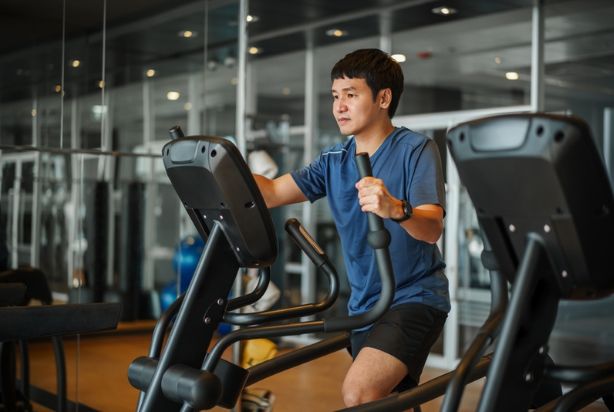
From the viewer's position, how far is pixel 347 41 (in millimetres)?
7277

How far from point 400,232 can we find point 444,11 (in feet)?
13.7

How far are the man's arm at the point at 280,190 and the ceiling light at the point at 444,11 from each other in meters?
3.87

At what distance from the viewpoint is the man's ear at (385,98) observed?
2433 mm

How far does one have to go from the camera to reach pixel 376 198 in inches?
71.6

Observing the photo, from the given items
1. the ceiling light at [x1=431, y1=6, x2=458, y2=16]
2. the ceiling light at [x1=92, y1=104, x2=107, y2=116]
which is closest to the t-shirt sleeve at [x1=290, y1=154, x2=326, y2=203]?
the ceiling light at [x1=92, y1=104, x2=107, y2=116]

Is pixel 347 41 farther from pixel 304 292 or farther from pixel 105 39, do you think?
pixel 105 39

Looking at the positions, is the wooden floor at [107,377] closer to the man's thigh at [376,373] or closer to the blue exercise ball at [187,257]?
the blue exercise ball at [187,257]

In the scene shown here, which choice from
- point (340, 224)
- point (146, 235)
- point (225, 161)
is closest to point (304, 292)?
point (146, 235)

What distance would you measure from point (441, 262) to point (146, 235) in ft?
10.3

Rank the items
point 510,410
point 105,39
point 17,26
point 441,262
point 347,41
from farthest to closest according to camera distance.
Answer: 1. point 347,41
2. point 105,39
3. point 17,26
4. point 441,262
5. point 510,410

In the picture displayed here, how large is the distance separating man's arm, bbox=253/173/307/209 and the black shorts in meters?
0.51

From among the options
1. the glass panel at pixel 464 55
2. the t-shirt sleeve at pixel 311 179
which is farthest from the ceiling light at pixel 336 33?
the t-shirt sleeve at pixel 311 179

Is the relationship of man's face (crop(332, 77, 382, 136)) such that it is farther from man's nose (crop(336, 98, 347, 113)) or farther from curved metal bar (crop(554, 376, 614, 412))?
curved metal bar (crop(554, 376, 614, 412))

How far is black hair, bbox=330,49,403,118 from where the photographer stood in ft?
7.92
